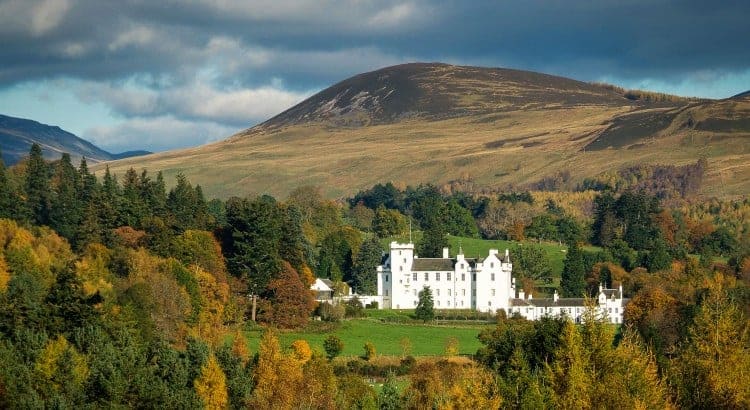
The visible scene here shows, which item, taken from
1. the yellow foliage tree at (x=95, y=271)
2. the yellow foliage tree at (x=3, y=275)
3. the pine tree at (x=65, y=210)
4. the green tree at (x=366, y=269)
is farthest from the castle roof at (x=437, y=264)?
the yellow foliage tree at (x=3, y=275)

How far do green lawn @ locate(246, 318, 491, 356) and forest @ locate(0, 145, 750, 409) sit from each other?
1.72 meters

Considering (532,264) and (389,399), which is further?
(532,264)

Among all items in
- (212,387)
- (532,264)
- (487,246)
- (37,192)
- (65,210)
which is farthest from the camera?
(487,246)

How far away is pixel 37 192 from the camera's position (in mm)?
101625

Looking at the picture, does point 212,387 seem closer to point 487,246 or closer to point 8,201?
point 8,201

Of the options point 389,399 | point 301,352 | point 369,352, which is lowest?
point 389,399

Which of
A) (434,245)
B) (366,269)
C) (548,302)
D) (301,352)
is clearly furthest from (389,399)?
(434,245)

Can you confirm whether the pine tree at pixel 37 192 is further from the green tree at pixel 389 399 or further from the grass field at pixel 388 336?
the green tree at pixel 389 399

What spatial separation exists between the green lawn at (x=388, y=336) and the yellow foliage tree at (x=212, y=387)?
73.3ft

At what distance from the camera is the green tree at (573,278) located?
112562 millimetres

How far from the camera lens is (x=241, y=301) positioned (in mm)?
90188

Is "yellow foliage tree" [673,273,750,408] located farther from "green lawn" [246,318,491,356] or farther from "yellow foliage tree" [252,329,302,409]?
"green lawn" [246,318,491,356]

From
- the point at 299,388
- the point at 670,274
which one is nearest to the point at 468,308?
the point at 670,274

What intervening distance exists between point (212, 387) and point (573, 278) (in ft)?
212
